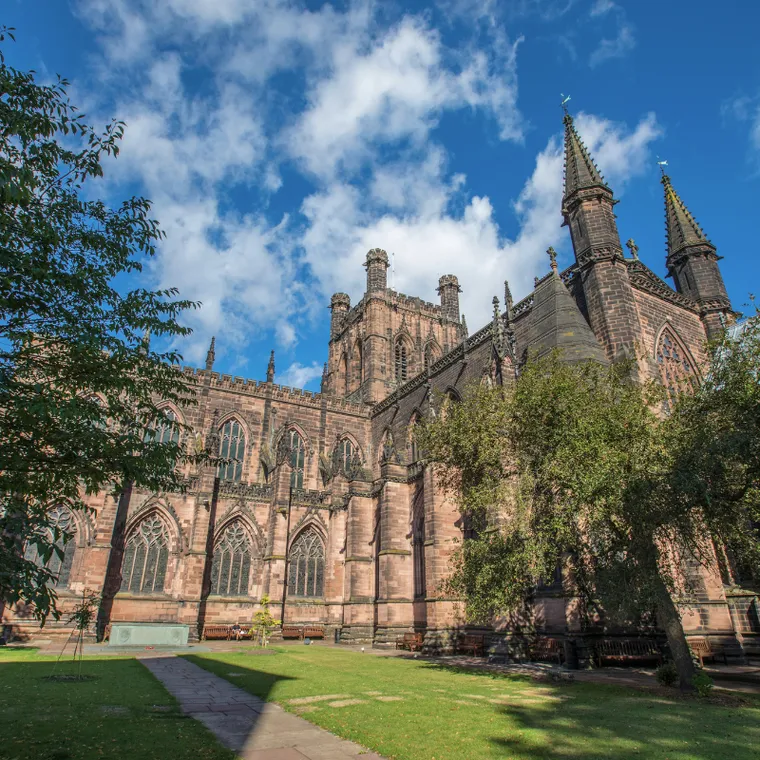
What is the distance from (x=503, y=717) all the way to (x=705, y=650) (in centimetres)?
1138

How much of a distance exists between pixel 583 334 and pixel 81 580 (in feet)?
73.0

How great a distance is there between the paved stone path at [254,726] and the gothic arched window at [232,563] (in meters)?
15.4

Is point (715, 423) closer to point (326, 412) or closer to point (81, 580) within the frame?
point (81, 580)

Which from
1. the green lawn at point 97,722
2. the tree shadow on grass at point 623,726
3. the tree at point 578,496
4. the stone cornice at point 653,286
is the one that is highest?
the stone cornice at point 653,286

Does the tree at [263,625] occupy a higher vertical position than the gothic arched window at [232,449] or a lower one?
lower

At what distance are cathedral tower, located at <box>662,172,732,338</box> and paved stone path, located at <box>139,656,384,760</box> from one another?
24060 mm

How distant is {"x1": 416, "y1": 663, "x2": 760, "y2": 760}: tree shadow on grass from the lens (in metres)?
6.31

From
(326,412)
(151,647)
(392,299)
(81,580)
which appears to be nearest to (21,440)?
(151,647)

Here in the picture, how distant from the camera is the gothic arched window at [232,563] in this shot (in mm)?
26453

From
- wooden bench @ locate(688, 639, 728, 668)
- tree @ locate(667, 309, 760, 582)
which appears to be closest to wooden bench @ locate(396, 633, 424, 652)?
wooden bench @ locate(688, 639, 728, 668)

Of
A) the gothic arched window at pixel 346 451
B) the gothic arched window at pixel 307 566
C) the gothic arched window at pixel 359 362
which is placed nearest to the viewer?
the gothic arched window at pixel 307 566

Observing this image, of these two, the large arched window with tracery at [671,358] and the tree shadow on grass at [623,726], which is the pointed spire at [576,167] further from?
the tree shadow on grass at [623,726]

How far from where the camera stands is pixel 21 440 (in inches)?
253

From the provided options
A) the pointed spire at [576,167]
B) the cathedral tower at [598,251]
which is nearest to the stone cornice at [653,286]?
the cathedral tower at [598,251]
